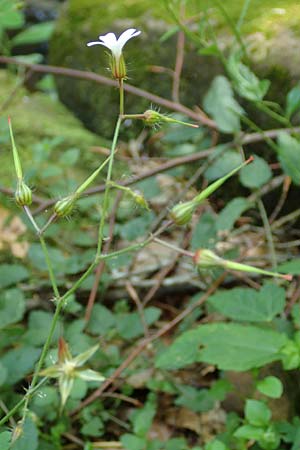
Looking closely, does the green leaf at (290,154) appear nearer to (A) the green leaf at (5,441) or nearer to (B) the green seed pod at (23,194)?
(B) the green seed pod at (23,194)

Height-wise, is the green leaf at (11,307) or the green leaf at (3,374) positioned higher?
the green leaf at (3,374)

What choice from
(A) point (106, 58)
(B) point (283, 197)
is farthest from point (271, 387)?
(A) point (106, 58)

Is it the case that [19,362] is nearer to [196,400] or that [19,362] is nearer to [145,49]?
[196,400]

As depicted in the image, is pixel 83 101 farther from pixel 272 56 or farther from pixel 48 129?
pixel 272 56

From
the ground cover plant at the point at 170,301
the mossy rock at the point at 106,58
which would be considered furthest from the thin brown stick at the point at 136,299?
the mossy rock at the point at 106,58

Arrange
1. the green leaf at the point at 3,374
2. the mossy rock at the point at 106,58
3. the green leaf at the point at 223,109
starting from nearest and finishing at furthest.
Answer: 1. the green leaf at the point at 3,374
2. the green leaf at the point at 223,109
3. the mossy rock at the point at 106,58

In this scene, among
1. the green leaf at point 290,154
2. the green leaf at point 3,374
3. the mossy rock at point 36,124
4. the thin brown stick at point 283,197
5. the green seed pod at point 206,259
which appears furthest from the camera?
the mossy rock at point 36,124

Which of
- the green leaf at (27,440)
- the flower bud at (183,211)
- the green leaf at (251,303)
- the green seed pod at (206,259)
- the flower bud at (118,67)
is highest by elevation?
the flower bud at (118,67)

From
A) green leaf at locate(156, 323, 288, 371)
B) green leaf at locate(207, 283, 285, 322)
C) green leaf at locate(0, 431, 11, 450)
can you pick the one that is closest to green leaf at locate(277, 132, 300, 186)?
green leaf at locate(207, 283, 285, 322)
